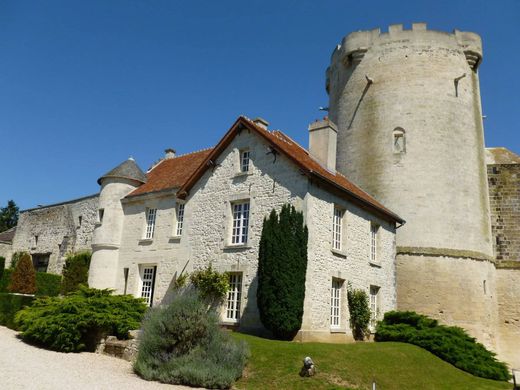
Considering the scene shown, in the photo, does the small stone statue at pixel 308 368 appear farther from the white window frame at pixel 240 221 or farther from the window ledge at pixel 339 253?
the white window frame at pixel 240 221

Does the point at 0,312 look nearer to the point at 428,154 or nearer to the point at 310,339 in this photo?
the point at 310,339

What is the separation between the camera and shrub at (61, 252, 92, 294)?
23.5 m

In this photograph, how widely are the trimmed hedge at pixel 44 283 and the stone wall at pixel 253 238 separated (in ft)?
25.6

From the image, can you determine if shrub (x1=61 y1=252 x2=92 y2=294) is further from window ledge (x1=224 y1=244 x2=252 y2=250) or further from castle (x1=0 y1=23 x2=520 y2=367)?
window ledge (x1=224 y1=244 x2=252 y2=250)

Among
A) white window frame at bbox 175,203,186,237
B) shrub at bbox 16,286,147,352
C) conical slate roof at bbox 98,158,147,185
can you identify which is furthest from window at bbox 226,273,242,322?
conical slate roof at bbox 98,158,147,185

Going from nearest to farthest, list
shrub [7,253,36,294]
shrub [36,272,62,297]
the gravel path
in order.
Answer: the gravel path < shrub [7,253,36,294] < shrub [36,272,62,297]

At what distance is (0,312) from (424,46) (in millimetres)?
21596

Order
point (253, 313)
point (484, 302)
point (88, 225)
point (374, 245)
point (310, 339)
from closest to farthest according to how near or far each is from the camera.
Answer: point (310, 339) < point (253, 313) < point (374, 245) < point (484, 302) < point (88, 225)

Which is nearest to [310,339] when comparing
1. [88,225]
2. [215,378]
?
[215,378]

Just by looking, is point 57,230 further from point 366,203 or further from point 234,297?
point 366,203

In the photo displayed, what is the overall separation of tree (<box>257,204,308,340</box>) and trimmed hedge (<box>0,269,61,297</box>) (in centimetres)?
1691

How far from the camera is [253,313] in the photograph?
1488 cm

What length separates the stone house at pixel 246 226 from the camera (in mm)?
15094

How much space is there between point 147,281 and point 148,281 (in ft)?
0.24
